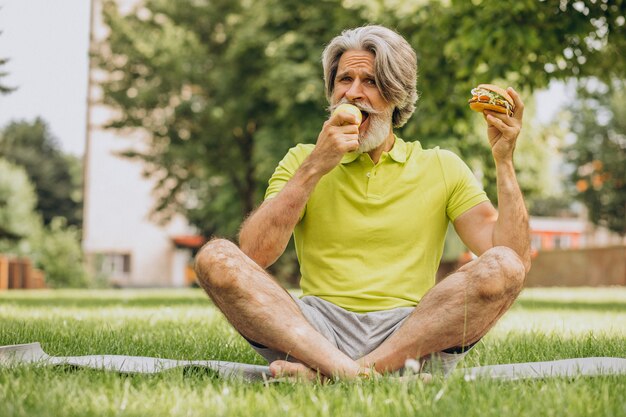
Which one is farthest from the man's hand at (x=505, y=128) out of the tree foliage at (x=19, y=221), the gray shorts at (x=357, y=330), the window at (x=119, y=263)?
the window at (x=119, y=263)

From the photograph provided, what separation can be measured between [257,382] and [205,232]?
120 ft

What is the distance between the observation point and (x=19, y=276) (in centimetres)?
3041

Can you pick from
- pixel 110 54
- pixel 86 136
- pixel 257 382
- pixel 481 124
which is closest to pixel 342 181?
pixel 257 382

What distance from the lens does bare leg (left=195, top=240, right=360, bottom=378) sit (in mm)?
3686

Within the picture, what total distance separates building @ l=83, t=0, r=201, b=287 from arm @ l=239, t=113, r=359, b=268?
42763 mm

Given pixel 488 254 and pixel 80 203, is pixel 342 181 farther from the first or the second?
pixel 80 203

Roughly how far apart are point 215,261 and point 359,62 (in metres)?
1.39

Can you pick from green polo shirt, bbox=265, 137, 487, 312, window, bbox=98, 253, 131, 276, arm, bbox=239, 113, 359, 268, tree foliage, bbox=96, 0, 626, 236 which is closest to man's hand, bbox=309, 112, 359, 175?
arm, bbox=239, 113, 359, 268

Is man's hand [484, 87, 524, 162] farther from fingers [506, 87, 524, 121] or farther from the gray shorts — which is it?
the gray shorts

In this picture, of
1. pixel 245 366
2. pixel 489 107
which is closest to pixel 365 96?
pixel 489 107

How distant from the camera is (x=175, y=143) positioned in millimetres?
26984

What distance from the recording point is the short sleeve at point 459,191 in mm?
4258

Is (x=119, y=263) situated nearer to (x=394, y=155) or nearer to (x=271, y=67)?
(x=271, y=67)

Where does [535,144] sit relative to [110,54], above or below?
below
